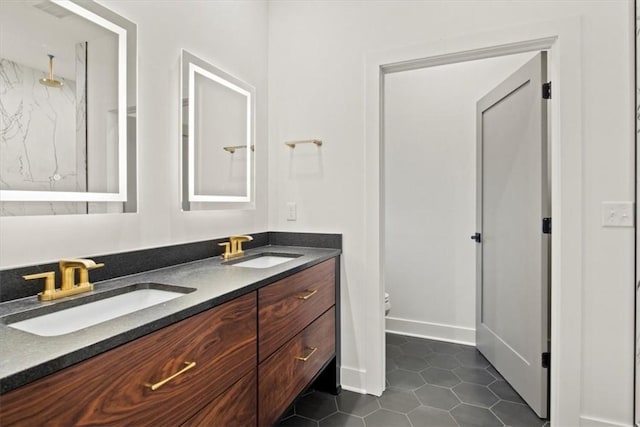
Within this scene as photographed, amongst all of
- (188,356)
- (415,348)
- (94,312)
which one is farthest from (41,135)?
(415,348)

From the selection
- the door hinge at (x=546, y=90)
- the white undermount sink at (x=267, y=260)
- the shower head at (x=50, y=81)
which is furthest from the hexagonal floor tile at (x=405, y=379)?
the shower head at (x=50, y=81)

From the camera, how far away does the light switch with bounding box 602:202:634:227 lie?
168 centimetres

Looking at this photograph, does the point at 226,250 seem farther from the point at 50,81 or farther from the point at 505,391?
the point at 505,391

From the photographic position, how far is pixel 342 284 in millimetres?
2234

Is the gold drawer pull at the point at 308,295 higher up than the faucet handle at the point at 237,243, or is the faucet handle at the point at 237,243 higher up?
the faucet handle at the point at 237,243

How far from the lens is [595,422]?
5.72ft

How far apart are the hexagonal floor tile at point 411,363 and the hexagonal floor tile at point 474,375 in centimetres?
22

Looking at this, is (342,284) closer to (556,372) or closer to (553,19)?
(556,372)

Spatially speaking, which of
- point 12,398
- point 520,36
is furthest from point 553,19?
point 12,398

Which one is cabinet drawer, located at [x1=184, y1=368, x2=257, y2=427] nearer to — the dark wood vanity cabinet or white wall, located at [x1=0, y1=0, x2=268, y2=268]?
the dark wood vanity cabinet

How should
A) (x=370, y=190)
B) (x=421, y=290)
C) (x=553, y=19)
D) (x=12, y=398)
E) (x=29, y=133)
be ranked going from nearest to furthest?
(x=12, y=398) → (x=29, y=133) → (x=553, y=19) → (x=370, y=190) → (x=421, y=290)

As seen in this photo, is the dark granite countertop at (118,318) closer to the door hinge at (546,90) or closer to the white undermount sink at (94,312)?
the white undermount sink at (94,312)

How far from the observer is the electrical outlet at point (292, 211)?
2373mm

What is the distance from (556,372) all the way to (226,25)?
8.61 ft
